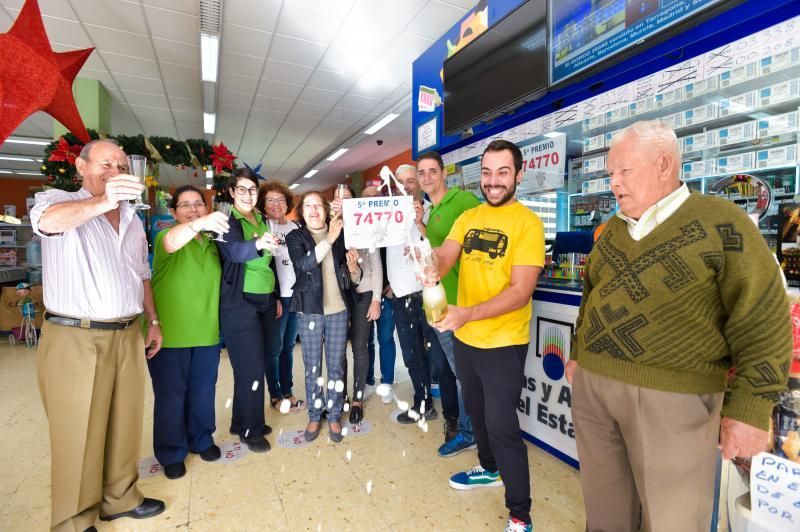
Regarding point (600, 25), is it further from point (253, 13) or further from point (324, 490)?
point (253, 13)

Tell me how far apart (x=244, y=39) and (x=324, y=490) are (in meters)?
5.23

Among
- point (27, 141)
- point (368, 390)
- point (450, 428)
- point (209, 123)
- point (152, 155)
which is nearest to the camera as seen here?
point (450, 428)

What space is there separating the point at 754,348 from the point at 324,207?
2.18 m

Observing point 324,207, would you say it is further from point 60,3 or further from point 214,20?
point 60,3

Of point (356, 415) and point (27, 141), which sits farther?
point (27, 141)

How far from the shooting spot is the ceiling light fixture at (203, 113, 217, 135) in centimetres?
791

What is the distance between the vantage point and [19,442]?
2.69 m

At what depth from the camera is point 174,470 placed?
7.39 ft

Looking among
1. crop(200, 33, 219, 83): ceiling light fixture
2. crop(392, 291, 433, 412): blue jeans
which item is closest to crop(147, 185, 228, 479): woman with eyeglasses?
crop(392, 291, 433, 412): blue jeans

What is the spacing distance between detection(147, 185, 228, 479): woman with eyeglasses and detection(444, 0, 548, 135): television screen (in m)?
2.15

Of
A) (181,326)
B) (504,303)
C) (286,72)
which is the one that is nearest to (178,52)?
(286,72)

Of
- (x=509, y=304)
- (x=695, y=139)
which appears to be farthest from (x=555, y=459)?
(x=695, y=139)

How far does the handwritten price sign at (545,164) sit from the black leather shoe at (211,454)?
2.61 metres

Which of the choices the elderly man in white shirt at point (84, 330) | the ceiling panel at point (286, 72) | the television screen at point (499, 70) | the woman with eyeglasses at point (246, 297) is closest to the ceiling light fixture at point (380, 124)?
the ceiling panel at point (286, 72)
